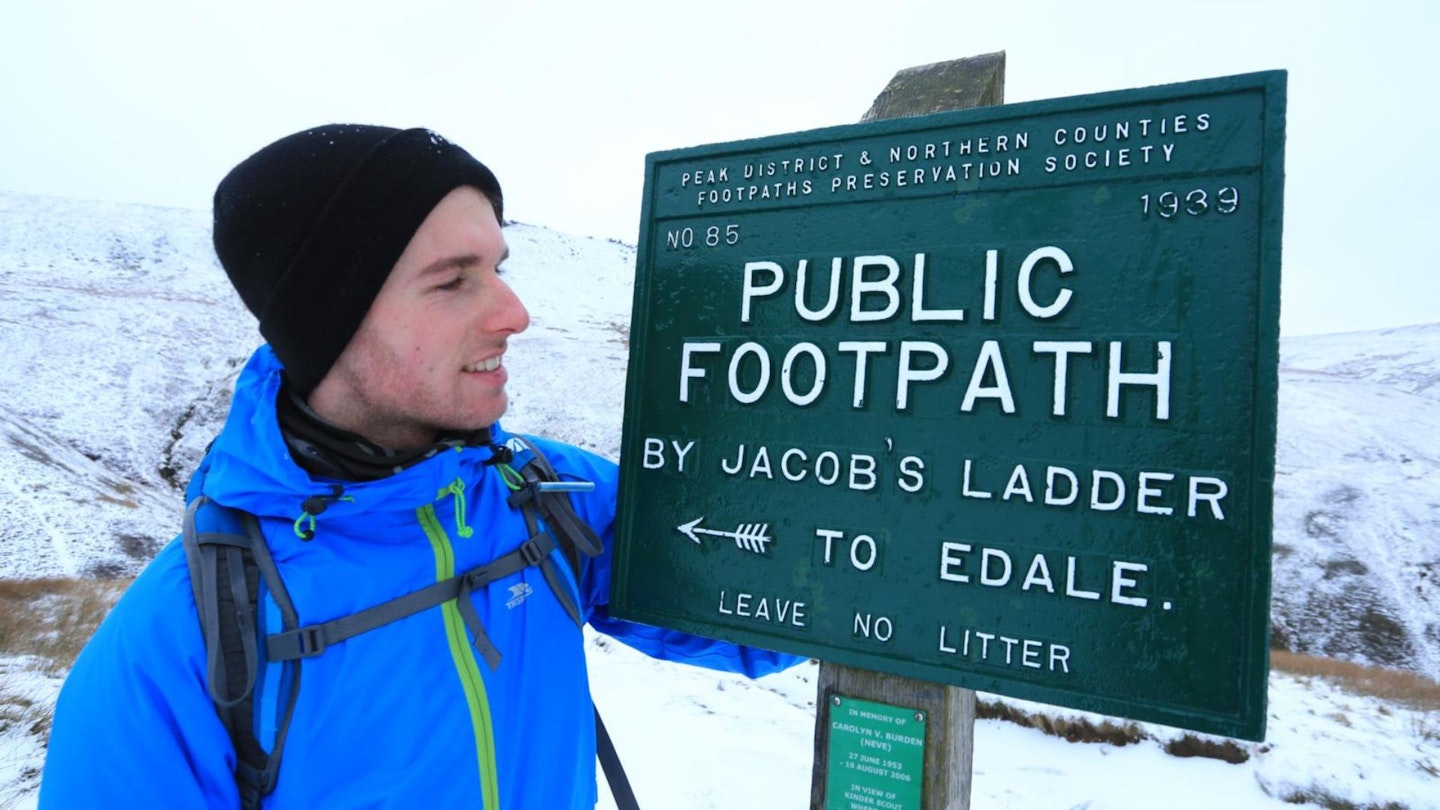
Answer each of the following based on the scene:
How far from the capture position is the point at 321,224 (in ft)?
5.75

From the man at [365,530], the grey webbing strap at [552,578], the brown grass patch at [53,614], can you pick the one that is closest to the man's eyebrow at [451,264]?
the man at [365,530]

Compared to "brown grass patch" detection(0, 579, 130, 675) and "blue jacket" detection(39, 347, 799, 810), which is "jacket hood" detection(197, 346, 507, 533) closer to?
"blue jacket" detection(39, 347, 799, 810)

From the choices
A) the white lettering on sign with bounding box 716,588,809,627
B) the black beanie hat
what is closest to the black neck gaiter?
the black beanie hat

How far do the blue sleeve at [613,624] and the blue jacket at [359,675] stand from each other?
9.7 inches

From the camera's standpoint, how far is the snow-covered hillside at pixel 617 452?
18.8 feet

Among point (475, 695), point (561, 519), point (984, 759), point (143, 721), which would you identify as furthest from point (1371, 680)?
point (143, 721)

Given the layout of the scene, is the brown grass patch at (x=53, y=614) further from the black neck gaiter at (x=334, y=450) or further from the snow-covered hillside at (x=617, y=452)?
the black neck gaiter at (x=334, y=450)

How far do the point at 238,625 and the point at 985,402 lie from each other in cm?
168

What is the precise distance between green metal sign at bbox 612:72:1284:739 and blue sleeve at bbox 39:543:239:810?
1.00 m

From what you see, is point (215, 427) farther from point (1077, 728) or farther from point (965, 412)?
point (965, 412)

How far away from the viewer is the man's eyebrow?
1829mm

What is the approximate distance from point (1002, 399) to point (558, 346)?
85.4ft

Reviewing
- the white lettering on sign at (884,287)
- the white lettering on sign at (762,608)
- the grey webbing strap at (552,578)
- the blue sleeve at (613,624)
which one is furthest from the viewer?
the blue sleeve at (613,624)

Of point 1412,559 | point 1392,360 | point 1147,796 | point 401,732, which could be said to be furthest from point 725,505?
point 1392,360
